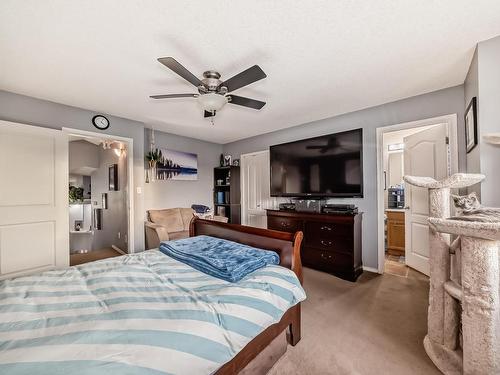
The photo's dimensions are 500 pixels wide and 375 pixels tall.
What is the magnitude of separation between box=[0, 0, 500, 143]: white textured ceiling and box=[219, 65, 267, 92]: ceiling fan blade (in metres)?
0.30

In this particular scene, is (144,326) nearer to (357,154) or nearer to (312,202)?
(312,202)

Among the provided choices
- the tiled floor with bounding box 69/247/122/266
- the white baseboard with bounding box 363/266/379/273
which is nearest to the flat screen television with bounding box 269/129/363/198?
the white baseboard with bounding box 363/266/379/273

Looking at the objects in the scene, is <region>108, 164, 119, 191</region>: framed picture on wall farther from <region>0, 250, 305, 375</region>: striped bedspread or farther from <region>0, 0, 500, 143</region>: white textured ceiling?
<region>0, 250, 305, 375</region>: striped bedspread

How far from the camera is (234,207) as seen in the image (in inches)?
204

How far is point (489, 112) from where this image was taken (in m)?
1.83

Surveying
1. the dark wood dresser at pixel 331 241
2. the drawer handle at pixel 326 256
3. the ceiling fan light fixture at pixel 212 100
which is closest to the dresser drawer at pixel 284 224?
the dark wood dresser at pixel 331 241

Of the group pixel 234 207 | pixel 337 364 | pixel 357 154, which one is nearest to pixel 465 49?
pixel 357 154

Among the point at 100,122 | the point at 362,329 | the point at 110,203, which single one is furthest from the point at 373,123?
the point at 110,203

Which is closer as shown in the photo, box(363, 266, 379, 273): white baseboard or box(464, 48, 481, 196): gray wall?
box(464, 48, 481, 196): gray wall

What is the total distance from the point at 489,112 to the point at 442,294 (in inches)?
60.5

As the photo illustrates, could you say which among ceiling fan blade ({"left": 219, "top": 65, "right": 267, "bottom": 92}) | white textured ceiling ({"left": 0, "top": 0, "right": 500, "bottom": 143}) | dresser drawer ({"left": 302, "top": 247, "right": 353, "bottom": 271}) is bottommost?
dresser drawer ({"left": 302, "top": 247, "right": 353, "bottom": 271})

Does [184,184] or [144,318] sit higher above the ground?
[184,184]

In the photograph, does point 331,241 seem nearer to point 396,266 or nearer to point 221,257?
point 396,266

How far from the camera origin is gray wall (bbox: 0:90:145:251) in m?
2.75
